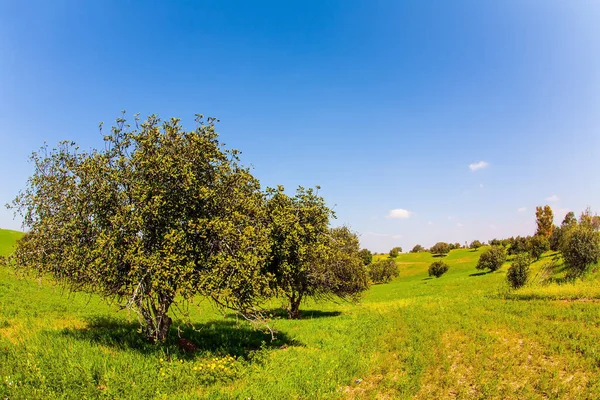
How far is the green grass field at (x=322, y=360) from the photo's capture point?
1074 centimetres

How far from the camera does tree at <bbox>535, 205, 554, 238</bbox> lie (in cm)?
11331

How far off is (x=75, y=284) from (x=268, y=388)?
396 inches

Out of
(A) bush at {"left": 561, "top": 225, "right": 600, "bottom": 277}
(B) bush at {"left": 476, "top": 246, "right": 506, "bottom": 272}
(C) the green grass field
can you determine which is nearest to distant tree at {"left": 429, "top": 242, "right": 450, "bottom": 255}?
(B) bush at {"left": 476, "top": 246, "right": 506, "bottom": 272}

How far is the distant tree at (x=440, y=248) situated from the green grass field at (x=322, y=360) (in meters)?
120

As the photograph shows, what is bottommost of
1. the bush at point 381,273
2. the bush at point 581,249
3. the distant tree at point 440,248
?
the bush at point 381,273

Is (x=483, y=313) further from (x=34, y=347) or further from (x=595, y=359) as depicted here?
(x=34, y=347)

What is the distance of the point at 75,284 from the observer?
1449 centimetres

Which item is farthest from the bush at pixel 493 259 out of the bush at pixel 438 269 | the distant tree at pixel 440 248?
the distant tree at pixel 440 248

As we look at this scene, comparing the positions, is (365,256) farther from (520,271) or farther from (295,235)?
(295,235)

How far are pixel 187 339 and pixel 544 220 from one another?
446 ft

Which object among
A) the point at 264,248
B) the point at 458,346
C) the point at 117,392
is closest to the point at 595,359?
the point at 458,346

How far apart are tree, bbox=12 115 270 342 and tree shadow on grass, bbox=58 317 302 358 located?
1.17 metres

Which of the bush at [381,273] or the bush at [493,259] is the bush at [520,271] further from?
the bush at [381,273]

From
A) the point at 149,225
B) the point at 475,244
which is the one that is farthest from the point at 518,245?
the point at 149,225
